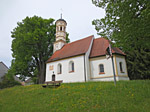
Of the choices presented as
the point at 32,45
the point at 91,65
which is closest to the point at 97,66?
the point at 91,65

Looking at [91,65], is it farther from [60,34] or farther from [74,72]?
[60,34]

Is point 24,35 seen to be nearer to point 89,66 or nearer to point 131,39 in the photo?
point 89,66

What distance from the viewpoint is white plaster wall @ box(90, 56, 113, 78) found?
16406mm

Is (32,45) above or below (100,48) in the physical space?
above

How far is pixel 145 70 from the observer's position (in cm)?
1873

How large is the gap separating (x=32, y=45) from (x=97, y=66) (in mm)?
14398

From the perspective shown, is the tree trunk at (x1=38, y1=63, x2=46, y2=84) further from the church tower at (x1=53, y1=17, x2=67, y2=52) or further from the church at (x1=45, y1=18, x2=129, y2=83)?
the church tower at (x1=53, y1=17, x2=67, y2=52)

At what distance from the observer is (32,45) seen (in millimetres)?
24938

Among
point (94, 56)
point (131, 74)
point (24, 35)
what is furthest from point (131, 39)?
point (24, 35)

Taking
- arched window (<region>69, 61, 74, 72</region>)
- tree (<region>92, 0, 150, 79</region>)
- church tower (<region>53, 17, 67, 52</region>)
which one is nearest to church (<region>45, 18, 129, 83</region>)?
arched window (<region>69, 61, 74, 72</region>)

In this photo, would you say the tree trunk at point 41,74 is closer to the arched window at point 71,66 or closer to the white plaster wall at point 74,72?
the white plaster wall at point 74,72

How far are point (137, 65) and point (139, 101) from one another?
13.7 m

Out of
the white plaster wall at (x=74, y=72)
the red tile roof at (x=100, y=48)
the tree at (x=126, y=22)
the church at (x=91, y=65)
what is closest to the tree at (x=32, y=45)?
the church at (x=91, y=65)

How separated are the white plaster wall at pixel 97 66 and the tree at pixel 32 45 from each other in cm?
1147
